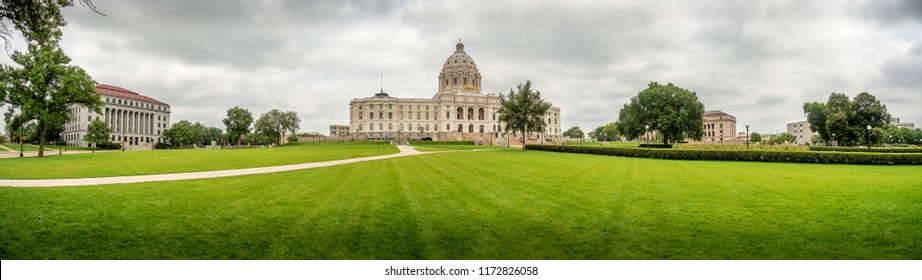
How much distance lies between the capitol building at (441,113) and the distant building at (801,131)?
89669 millimetres

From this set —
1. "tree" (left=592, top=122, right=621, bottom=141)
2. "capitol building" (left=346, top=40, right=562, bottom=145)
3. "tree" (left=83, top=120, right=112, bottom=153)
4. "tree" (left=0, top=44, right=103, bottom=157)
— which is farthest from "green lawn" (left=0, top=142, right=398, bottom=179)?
"tree" (left=592, top=122, right=621, bottom=141)

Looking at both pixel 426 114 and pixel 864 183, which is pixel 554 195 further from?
pixel 426 114

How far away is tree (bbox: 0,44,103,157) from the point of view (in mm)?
29969

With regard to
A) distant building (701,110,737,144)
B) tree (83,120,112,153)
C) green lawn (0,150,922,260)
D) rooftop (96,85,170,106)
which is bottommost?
green lawn (0,150,922,260)

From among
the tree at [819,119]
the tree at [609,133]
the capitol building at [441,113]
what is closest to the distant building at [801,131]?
the tree at [609,133]

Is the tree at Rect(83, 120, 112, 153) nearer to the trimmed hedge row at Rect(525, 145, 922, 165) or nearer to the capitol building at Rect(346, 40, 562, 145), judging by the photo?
the capitol building at Rect(346, 40, 562, 145)

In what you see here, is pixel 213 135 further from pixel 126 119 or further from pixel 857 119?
pixel 857 119

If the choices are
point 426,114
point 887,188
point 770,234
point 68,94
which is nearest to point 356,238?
point 770,234

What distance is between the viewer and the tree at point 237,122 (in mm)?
87188

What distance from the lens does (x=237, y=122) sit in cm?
8750

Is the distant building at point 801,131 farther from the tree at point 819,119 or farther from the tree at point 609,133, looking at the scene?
the tree at point 819,119

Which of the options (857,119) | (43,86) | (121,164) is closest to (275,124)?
(43,86)

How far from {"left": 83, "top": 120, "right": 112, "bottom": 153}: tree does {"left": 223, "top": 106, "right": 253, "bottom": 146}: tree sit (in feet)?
66.9

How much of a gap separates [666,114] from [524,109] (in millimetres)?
19700
